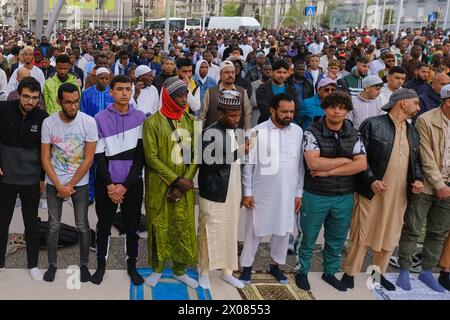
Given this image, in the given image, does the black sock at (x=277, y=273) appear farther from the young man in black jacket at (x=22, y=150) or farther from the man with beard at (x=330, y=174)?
the young man in black jacket at (x=22, y=150)

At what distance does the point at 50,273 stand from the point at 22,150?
1.09m

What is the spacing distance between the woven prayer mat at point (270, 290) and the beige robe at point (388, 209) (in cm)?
70

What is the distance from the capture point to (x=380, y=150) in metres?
4.14

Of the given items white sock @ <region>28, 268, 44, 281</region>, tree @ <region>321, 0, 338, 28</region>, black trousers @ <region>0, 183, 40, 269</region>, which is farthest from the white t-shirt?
tree @ <region>321, 0, 338, 28</region>

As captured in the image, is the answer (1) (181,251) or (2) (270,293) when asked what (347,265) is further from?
(1) (181,251)

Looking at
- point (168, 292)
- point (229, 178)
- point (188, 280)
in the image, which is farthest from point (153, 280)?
point (229, 178)

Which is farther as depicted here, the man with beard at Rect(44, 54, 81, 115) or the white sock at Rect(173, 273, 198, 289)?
the man with beard at Rect(44, 54, 81, 115)

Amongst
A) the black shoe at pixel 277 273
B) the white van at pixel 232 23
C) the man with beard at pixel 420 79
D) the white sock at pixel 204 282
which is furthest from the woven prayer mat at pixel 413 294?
the white van at pixel 232 23

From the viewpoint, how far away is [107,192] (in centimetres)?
396

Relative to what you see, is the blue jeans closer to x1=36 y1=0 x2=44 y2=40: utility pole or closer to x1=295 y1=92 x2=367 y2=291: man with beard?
x1=295 y1=92 x2=367 y2=291: man with beard

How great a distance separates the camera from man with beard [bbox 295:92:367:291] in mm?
3983

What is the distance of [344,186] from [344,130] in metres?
0.48

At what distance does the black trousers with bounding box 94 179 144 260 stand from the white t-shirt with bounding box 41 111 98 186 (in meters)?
0.24

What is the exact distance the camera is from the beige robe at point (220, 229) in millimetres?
4066
